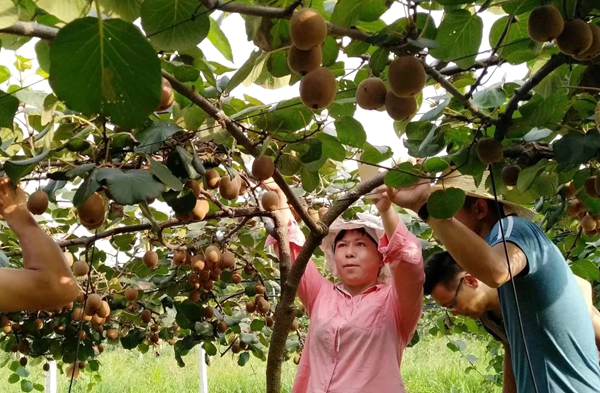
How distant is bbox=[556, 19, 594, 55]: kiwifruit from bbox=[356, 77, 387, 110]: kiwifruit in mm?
258

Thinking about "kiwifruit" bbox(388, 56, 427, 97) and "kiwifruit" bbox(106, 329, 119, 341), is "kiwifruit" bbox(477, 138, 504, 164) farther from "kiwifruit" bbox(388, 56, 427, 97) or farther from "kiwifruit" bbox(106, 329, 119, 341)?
"kiwifruit" bbox(106, 329, 119, 341)

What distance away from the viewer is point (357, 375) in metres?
2.07

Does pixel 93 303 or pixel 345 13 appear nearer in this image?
pixel 345 13

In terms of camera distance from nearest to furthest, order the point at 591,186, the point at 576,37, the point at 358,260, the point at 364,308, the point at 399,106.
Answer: the point at 576,37, the point at 399,106, the point at 591,186, the point at 364,308, the point at 358,260

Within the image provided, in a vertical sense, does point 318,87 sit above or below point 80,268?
below

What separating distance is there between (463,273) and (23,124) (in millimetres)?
1061

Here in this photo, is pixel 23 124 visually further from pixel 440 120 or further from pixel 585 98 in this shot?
pixel 585 98

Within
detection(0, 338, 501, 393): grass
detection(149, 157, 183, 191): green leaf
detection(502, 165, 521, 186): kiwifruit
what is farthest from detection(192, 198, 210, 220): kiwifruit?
detection(0, 338, 501, 393): grass

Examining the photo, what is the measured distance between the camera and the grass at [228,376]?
29.7 ft

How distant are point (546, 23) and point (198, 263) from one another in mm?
1780

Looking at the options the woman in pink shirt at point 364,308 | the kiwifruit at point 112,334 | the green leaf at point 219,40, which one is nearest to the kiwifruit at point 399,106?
the green leaf at point 219,40

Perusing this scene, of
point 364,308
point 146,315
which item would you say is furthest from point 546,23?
point 146,315

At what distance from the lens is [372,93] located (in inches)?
43.7

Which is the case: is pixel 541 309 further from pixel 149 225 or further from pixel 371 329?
pixel 149 225
